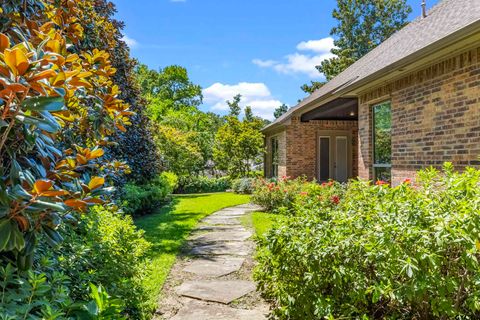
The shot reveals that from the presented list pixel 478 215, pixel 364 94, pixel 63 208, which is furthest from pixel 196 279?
pixel 364 94

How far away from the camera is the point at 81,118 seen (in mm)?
2482

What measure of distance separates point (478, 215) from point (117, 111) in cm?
248

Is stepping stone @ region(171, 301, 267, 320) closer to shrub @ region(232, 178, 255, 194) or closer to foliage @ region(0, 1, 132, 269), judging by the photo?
foliage @ region(0, 1, 132, 269)

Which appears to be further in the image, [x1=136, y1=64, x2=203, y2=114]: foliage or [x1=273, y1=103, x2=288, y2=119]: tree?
[x1=273, y1=103, x2=288, y2=119]: tree

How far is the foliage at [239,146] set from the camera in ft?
67.5

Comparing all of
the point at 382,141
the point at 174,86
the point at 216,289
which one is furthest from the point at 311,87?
the point at 216,289

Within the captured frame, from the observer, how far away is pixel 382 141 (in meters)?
8.09

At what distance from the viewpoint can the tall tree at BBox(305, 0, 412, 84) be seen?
3569 centimetres

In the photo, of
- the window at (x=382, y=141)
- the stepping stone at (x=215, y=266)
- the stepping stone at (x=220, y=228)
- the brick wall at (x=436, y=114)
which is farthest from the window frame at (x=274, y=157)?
the stepping stone at (x=215, y=266)

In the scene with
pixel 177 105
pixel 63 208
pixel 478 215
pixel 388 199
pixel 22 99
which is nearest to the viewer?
pixel 22 99

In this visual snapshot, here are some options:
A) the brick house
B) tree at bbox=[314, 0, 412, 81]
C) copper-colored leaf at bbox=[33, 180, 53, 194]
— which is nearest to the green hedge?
copper-colored leaf at bbox=[33, 180, 53, 194]

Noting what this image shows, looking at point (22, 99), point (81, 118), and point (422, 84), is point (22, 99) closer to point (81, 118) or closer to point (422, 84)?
point (81, 118)

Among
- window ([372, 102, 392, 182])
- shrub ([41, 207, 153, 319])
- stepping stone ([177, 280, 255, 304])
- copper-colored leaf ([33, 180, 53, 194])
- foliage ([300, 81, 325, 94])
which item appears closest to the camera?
copper-colored leaf ([33, 180, 53, 194])

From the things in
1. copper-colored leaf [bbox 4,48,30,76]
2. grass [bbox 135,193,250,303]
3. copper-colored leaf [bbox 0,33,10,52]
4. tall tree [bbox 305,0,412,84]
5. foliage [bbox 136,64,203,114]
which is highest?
tall tree [bbox 305,0,412,84]
